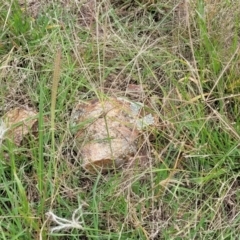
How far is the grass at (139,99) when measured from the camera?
1499 millimetres

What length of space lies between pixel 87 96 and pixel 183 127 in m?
0.33

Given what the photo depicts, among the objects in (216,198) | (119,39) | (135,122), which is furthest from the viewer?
(119,39)

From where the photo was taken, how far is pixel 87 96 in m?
1.79

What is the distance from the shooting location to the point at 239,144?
62.7 inches

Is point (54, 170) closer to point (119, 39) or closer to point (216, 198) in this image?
A: point (216, 198)

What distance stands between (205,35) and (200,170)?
17.2 inches

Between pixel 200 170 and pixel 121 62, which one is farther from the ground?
pixel 121 62

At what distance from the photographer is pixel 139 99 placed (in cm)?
177

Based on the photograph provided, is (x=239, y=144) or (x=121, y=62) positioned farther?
(x=121, y=62)

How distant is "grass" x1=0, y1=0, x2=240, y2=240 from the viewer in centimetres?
150

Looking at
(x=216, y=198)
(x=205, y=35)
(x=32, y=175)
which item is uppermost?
(x=205, y=35)

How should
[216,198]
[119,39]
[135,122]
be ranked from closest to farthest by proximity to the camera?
[216,198], [135,122], [119,39]

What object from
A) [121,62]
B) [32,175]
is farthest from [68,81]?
[32,175]

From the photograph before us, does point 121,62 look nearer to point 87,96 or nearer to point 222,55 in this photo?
point 87,96
